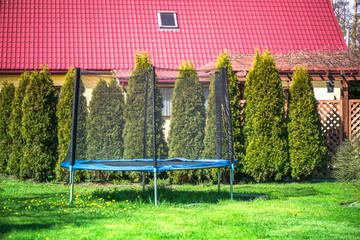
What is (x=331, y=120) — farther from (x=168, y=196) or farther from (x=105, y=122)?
(x=105, y=122)

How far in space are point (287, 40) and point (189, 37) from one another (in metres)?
3.80

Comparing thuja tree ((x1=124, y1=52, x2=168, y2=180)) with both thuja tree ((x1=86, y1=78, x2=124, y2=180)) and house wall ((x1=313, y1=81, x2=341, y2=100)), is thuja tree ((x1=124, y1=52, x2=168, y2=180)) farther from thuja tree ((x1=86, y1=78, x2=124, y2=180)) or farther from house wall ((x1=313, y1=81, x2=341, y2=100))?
house wall ((x1=313, y1=81, x2=341, y2=100))

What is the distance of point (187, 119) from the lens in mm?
7766

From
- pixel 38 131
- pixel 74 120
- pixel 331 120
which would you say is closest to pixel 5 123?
pixel 38 131

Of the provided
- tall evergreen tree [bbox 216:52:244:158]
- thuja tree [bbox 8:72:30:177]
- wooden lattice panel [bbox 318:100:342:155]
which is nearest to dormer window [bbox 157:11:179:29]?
tall evergreen tree [bbox 216:52:244:158]

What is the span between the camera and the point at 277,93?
376 inches

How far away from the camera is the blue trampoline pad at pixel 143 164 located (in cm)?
621

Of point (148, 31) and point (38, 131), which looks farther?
point (148, 31)

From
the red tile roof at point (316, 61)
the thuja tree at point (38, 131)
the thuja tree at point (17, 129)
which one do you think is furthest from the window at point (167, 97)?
the thuja tree at point (17, 129)

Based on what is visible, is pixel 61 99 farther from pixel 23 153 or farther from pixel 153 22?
pixel 153 22

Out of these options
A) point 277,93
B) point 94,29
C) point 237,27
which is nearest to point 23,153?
point 277,93

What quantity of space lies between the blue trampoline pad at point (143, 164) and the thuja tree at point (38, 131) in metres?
3.24

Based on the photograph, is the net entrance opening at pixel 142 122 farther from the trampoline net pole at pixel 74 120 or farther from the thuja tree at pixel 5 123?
the thuja tree at pixel 5 123

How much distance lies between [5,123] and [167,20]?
801 cm
